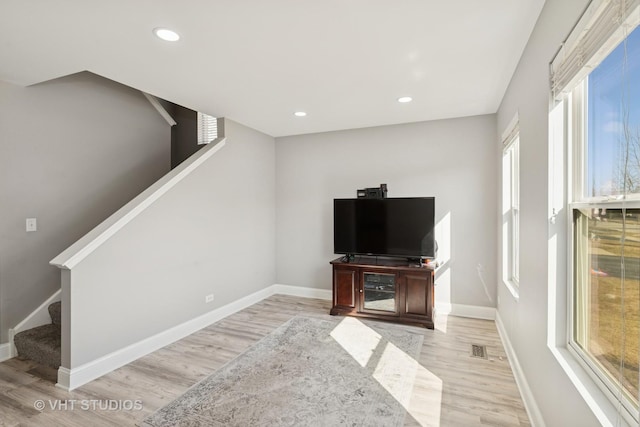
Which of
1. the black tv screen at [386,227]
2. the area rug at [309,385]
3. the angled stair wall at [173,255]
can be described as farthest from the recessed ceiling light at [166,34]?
the black tv screen at [386,227]

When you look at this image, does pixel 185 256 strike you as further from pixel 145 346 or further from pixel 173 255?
pixel 145 346

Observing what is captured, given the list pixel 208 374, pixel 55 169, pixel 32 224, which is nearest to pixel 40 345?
pixel 32 224

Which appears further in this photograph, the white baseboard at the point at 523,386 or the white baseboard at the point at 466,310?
the white baseboard at the point at 466,310

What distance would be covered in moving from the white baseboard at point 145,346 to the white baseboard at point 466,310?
1603mm

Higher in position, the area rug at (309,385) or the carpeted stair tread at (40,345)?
the carpeted stair tread at (40,345)

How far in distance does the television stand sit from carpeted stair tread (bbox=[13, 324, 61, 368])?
278 cm

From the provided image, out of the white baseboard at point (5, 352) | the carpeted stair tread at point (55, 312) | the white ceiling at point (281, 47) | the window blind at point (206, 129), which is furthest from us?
the window blind at point (206, 129)

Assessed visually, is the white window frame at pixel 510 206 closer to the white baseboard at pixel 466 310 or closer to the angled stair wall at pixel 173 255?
the white baseboard at pixel 466 310

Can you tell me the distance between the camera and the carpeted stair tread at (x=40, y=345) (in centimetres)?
261

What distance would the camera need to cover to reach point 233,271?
4152mm

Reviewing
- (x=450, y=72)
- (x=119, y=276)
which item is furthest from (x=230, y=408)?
(x=450, y=72)

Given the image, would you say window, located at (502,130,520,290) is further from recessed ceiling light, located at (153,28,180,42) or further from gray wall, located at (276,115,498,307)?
recessed ceiling light, located at (153,28,180,42)

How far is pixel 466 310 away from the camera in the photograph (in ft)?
12.9

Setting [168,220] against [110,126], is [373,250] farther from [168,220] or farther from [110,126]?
[110,126]
